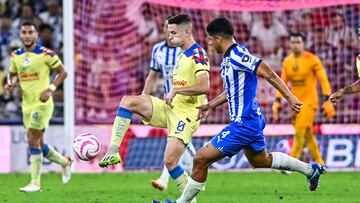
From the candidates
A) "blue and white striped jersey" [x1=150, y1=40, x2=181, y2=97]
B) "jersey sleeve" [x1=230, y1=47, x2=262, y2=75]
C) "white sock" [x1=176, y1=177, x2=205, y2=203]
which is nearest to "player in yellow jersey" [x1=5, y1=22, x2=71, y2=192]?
"blue and white striped jersey" [x1=150, y1=40, x2=181, y2=97]

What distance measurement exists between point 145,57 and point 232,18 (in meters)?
1.82

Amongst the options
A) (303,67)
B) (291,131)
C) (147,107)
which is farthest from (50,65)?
(291,131)

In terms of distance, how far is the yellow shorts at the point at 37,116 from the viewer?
1300 centimetres

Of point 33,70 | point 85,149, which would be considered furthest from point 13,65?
point 85,149

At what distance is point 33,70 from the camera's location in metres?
13.2

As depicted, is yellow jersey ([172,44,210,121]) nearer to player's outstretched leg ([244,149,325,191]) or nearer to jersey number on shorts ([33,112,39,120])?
player's outstretched leg ([244,149,325,191])

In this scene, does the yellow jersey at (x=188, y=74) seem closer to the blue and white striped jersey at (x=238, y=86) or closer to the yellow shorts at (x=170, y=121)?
the yellow shorts at (x=170, y=121)

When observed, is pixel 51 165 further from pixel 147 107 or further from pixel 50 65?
pixel 147 107

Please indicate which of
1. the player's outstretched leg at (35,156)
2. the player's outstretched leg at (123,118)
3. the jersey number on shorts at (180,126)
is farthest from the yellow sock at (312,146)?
the player's outstretched leg at (123,118)

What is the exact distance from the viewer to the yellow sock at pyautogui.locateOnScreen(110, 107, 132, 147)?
9.85 metres

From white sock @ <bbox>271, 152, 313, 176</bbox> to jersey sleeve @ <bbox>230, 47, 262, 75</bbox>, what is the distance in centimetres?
103

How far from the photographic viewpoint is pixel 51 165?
17.0 meters

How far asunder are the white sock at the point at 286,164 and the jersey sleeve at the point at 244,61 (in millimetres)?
1033

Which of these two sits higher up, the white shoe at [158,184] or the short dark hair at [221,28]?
the short dark hair at [221,28]
